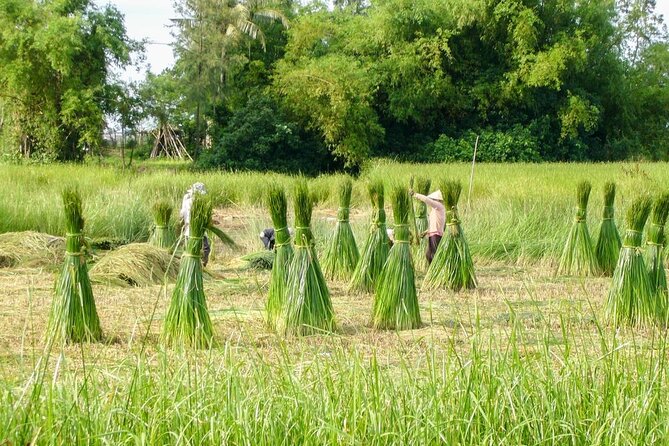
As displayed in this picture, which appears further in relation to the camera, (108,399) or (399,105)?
(399,105)

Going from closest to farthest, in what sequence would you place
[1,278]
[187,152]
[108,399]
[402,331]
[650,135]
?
[108,399]
[402,331]
[1,278]
[187,152]
[650,135]

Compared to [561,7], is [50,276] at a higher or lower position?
lower

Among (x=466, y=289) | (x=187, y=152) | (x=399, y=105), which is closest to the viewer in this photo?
(x=466, y=289)

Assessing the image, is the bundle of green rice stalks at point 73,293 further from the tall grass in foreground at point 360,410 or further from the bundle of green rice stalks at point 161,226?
the bundle of green rice stalks at point 161,226

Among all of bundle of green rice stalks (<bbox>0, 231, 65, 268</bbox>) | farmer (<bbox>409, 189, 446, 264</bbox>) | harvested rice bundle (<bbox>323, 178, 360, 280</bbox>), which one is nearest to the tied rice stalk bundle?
harvested rice bundle (<bbox>323, 178, 360, 280</bbox>)

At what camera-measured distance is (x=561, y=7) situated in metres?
29.2

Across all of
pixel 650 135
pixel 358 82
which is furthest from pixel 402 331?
pixel 650 135

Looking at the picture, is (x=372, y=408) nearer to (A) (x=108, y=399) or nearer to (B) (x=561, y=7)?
(A) (x=108, y=399)

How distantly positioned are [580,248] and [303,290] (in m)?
4.12

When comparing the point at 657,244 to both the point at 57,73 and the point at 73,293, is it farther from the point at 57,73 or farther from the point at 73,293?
the point at 57,73

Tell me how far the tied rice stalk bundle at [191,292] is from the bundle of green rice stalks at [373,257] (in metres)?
2.40

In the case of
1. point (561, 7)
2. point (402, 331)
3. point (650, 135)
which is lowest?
point (402, 331)

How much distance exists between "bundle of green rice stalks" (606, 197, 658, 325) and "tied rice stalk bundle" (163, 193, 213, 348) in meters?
2.84

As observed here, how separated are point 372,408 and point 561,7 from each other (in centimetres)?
2842
